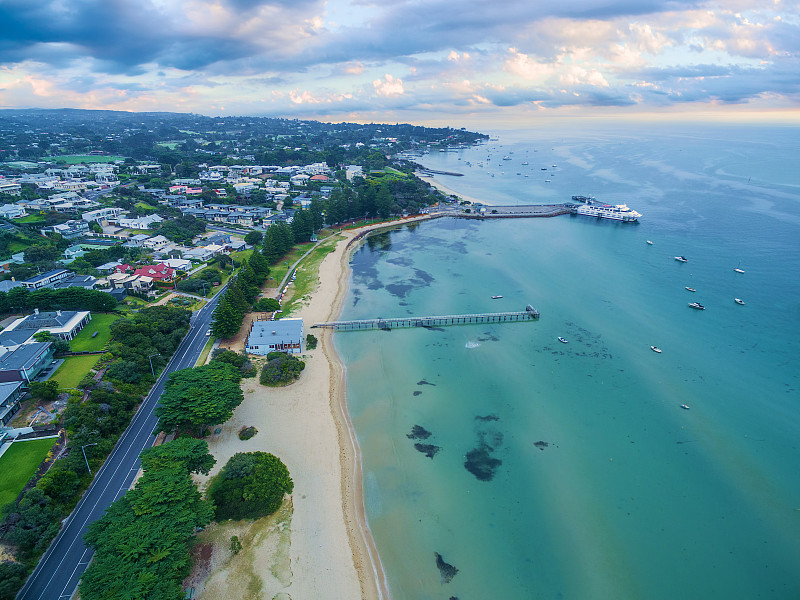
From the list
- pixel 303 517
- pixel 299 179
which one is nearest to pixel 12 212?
pixel 299 179

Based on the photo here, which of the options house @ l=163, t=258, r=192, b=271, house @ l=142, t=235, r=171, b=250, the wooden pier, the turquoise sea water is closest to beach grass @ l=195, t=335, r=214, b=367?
the wooden pier

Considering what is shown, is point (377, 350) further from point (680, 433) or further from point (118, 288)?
point (118, 288)

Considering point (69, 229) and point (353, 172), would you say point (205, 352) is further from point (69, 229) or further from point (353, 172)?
point (353, 172)

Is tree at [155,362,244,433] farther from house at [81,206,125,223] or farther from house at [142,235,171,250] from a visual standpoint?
house at [81,206,125,223]

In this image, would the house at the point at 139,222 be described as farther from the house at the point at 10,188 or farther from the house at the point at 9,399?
the house at the point at 9,399

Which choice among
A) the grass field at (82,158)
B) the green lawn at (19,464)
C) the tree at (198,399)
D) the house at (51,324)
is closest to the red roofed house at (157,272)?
the house at (51,324)

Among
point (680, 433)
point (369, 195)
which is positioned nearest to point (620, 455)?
point (680, 433)
